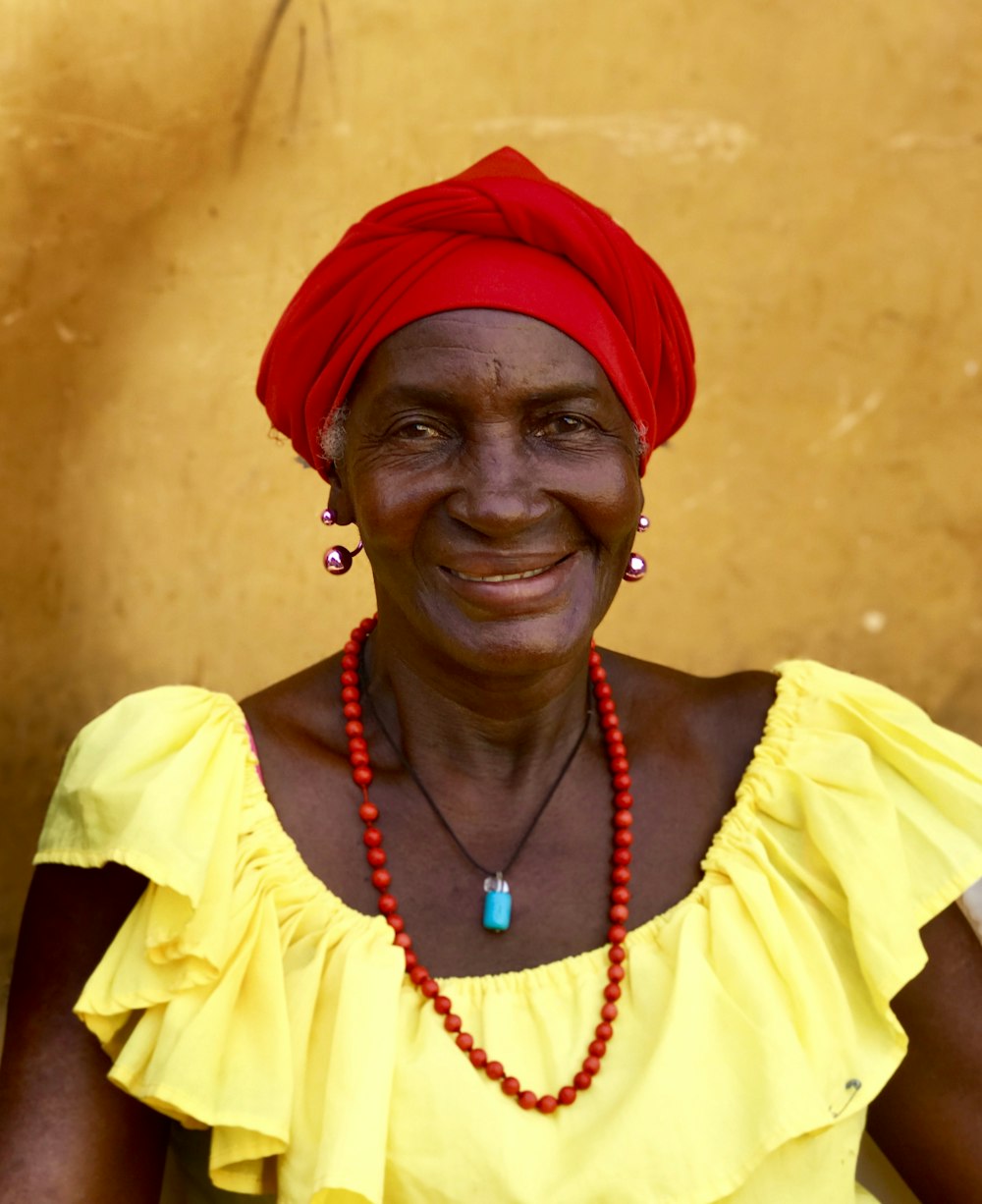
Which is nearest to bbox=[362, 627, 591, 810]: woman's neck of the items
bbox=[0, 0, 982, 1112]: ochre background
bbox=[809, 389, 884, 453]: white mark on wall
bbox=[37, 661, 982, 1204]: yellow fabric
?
bbox=[37, 661, 982, 1204]: yellow fabric

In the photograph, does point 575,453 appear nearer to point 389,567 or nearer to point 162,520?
point 389,567

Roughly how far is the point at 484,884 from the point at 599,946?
0.18 m

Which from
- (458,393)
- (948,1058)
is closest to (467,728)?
(458,393)

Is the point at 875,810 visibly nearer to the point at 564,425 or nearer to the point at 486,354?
the point at 564,425

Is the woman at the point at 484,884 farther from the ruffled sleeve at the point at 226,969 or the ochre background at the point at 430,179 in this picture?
the ochre background at the point at 430,179

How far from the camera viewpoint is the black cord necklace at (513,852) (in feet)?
7.47

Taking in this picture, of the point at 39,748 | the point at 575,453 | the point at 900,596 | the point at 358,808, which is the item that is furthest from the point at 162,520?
the point at 900,596

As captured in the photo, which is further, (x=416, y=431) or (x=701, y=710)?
(x=701, y=710)

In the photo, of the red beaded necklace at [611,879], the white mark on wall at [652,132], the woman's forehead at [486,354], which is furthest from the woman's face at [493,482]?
the white mark on wall at [652,132]

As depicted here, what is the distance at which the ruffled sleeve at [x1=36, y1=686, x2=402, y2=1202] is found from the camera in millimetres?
2070

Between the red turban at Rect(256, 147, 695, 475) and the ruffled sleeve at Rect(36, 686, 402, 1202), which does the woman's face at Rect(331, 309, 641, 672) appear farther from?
the ruffled sleeve at Rect(36, 686, 402, 1202)

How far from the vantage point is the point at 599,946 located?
2.28 m

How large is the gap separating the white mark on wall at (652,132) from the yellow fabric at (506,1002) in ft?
4.33

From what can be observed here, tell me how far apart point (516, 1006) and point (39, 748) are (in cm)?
120
